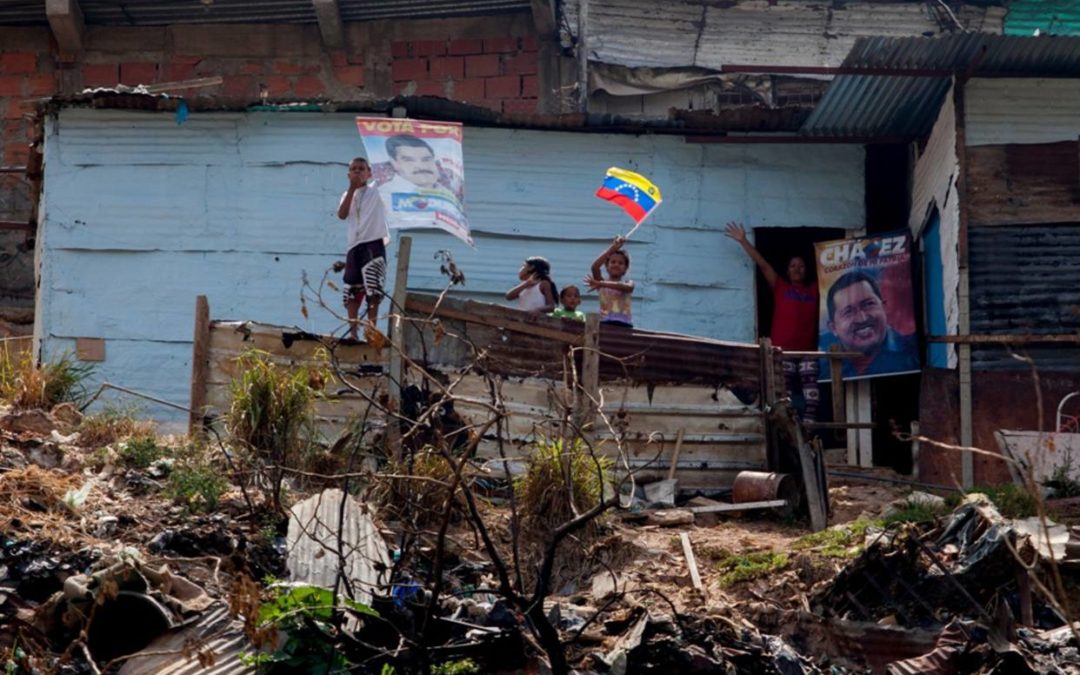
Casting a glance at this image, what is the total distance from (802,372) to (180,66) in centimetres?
742

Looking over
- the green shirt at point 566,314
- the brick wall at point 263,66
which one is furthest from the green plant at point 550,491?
the brick wall at point 263,66

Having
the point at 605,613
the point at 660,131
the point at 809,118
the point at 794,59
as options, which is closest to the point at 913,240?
the point at 809,118

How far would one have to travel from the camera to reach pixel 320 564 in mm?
8984

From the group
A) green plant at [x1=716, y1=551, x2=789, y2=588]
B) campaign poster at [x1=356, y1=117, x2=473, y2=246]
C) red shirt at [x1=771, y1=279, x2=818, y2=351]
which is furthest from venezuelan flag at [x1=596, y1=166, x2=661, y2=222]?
green plant at [x1=716, y1=551, x2=789, y2=588]

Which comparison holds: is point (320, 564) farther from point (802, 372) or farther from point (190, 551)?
point (802, 372)

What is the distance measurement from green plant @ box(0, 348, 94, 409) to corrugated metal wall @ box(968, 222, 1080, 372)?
21.4ft

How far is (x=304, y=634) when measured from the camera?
25.6 feet

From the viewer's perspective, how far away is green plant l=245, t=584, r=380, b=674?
303 inches

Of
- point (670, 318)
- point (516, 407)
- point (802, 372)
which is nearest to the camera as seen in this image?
point (516, 407)

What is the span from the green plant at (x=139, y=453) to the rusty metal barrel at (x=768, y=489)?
3866mm

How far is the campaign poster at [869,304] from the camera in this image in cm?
1380

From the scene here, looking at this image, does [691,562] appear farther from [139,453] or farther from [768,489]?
[139,453]

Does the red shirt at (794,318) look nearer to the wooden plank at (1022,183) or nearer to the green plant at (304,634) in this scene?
the wooden plank at (1022,183)

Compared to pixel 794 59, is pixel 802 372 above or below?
below
